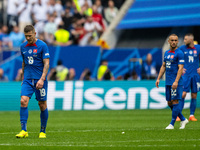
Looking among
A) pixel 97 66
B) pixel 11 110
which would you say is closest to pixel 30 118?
pixel 11 110

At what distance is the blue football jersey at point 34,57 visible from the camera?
467 inches

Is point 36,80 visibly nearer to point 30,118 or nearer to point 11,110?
point 30,118

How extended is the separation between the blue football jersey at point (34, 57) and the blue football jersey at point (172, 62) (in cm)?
332

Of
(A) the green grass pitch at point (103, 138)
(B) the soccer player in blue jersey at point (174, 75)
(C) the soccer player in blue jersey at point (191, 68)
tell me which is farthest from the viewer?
(C) the soccer player in blue jersey at point (191, 68)

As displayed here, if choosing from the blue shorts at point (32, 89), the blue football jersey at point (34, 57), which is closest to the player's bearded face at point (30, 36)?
the blue football jersey at point (34, 57)

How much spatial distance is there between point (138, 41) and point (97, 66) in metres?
3.71

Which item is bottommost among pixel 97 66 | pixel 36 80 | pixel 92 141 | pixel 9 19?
pixel 92 141

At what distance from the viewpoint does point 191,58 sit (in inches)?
679

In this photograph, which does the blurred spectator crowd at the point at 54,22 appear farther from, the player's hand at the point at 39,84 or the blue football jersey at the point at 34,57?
the player's hand at the point at 39,84

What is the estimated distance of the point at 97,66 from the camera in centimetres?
2656

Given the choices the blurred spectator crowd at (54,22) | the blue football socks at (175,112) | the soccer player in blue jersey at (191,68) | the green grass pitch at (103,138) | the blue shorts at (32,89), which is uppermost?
the blurred spectator crowd at (54,22)

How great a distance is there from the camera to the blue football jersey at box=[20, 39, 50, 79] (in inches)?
467

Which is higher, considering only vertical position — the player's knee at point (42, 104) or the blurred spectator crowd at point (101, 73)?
the blurred spectator crowd at point (101, 73)

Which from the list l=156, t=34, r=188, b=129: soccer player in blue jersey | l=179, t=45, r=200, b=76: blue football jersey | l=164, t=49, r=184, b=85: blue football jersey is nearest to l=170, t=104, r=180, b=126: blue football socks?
l=156, t=34, r=188, b=129: soccer player in blue jersey
